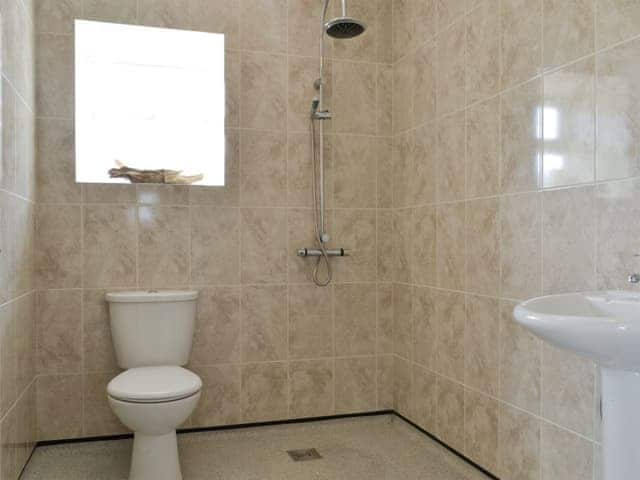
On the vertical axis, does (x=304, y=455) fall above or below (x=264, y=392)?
below

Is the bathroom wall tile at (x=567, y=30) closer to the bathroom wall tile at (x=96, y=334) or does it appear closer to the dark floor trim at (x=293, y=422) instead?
the dark floor trim at (x=293, y=422)

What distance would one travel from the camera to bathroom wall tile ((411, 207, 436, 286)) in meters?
2.80

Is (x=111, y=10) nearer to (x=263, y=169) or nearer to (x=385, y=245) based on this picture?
(x=263, y=169)

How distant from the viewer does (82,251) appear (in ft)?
9.02

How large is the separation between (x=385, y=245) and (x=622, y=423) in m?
1.85

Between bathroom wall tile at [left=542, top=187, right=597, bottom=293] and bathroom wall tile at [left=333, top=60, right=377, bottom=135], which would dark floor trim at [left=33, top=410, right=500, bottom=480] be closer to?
bathroom wall tile at [left=542, top=187, right=597, bottom=293]

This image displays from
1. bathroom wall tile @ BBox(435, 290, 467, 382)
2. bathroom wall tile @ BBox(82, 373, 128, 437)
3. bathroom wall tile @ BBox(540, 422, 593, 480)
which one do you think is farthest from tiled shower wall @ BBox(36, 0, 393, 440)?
bathroom wall tile @ BBox(540, 422, 593, 480)

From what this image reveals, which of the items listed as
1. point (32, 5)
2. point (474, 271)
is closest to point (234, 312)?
point (474, 271)

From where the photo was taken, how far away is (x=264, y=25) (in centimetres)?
301

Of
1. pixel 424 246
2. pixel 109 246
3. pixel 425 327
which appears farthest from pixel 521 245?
pixel 109 246

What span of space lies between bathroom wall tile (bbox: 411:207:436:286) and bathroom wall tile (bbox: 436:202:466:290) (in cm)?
5

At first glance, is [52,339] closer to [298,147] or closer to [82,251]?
[82,251]

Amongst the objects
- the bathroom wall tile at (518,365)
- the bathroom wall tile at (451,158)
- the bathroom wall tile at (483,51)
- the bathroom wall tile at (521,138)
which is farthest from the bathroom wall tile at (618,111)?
the bathroom wall tile at (451,158)

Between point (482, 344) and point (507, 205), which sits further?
point (482, 344)
